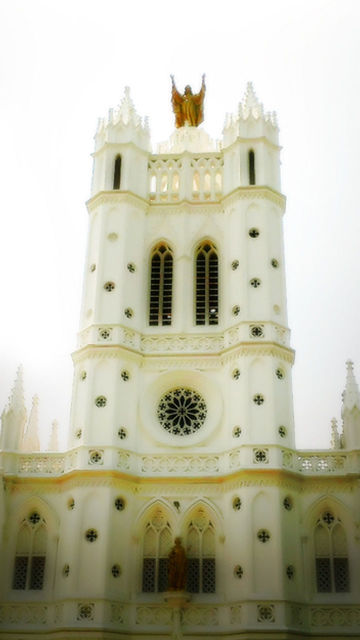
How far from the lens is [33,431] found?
40875 millimetres

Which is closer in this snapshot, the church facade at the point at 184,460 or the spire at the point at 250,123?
the church facade at the point at 184,460

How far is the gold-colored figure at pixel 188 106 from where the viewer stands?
136 feet

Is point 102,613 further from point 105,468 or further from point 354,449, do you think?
point 354,449

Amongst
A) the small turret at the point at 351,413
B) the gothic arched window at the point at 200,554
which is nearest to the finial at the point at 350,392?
the small turret at the point at 351,413

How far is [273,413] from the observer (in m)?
29.8

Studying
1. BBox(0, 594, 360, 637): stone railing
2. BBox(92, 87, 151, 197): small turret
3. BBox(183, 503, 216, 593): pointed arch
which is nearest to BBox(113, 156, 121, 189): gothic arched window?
BBox(92, 87, 151, 197): small turret

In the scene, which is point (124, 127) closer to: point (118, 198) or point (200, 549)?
point (118, 198)

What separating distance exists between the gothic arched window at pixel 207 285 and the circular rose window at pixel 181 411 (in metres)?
3.22

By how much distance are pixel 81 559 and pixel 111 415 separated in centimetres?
539

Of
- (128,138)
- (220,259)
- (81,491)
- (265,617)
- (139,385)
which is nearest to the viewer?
(265,617)

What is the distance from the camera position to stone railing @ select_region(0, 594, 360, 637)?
87.2ft

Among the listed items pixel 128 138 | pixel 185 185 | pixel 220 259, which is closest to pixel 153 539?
pixel 220 259

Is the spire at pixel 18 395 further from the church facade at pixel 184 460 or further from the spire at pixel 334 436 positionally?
the spire at pixel 334 436

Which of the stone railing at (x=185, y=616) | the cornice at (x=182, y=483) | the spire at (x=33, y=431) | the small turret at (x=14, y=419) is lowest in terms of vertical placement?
the stone railing at (x=185, y=616)
